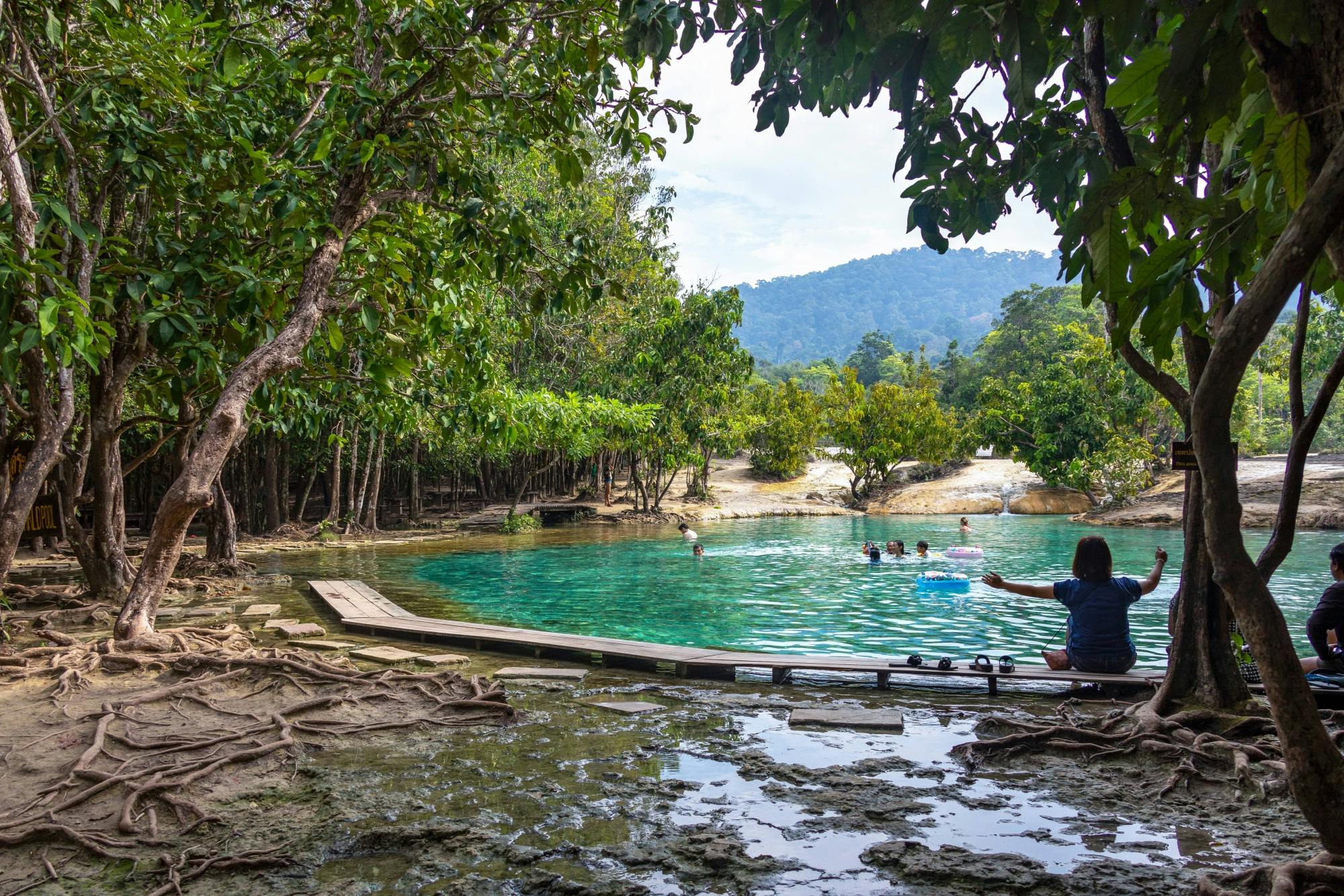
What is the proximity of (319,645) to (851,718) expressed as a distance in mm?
5695

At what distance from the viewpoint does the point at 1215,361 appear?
2697mm

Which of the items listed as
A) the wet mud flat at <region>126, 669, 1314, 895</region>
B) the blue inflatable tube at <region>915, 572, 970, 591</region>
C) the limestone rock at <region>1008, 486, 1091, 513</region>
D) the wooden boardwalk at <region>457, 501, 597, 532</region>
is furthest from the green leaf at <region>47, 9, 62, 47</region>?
the limestone rock at <region>1008, 486, 1091, 513</region>

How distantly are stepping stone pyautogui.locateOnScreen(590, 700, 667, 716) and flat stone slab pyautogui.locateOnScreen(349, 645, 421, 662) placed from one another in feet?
8.58

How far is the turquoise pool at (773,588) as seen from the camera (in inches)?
476

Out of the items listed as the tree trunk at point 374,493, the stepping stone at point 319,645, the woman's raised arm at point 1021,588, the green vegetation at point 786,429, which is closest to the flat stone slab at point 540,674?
the stepping stone at point 319,645

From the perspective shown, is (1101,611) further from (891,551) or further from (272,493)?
(272,493)

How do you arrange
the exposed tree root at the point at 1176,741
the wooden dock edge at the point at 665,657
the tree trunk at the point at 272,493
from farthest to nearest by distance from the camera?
the tree trunk at the point at 272,493 < the wooden dock edge at the point at 665,657 < the exposed tree root at the point at 1176,741

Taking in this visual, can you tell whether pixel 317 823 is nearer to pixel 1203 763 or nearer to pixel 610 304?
pixel 1203 763

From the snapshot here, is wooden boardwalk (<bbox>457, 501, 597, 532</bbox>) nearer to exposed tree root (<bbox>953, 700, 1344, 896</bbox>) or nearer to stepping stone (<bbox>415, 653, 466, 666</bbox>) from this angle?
stepping stone (<bbox>415, 653, 466, 666</bbox>)

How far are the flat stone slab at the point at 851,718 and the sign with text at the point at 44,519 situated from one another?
795 inches

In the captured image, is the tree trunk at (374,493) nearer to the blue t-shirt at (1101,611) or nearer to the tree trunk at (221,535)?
the tree trunk at (221,535)

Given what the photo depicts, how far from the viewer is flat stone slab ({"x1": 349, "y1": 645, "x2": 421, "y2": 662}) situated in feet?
27.2

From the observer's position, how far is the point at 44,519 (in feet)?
A: 65.5

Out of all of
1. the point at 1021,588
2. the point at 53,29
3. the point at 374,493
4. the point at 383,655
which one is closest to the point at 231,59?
the point at 53,29
